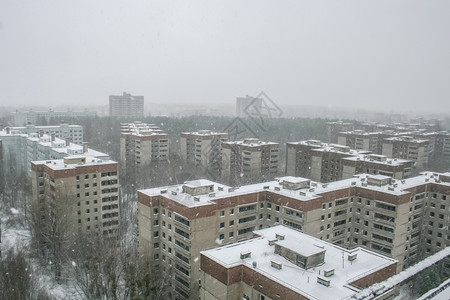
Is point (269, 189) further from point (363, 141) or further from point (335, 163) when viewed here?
point (363, 141)

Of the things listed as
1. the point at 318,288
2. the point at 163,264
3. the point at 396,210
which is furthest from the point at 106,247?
the point at 396,210

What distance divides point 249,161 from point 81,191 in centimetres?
1453

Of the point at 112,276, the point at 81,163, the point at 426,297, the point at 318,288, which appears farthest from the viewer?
the point at 81,163

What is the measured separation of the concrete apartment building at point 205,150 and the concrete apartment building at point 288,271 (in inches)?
940

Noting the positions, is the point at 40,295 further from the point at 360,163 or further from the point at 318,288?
the point at 360,163

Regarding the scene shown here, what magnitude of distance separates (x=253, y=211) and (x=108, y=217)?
8.98 m

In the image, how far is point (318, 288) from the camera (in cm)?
842

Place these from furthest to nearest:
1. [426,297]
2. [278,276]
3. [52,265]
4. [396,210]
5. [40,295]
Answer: [52,265] < [396,210] < [40,295] < [278,276] < [426,297]

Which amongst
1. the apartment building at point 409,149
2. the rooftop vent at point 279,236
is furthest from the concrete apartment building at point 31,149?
the apartment building at point 409,149

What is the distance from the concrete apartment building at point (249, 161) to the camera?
2962 cm

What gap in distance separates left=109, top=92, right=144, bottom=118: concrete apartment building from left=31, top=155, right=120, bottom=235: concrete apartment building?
6249cm

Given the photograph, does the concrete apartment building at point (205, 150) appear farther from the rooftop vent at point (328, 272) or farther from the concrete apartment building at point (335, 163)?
the rooftop vent at point (328, 272)

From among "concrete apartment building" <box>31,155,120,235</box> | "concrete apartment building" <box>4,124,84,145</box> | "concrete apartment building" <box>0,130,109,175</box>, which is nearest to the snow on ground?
"concrete apartment building" <box>31,155,120,235</box>

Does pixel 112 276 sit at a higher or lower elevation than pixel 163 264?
higher
